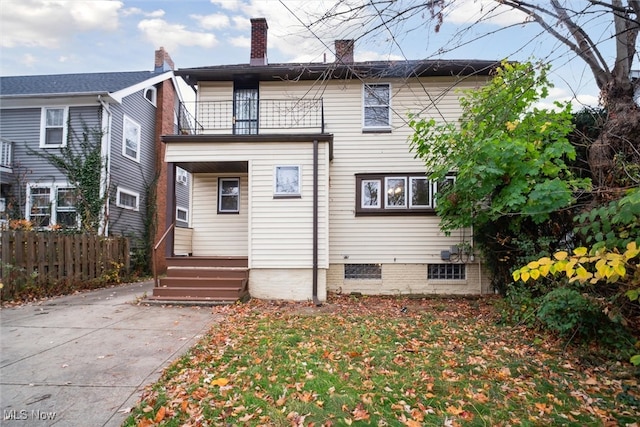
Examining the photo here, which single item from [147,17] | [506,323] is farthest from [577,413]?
[147,17]

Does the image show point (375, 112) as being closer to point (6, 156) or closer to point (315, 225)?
point (315, 225)

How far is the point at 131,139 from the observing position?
600 inches

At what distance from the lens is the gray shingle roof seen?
1359cm

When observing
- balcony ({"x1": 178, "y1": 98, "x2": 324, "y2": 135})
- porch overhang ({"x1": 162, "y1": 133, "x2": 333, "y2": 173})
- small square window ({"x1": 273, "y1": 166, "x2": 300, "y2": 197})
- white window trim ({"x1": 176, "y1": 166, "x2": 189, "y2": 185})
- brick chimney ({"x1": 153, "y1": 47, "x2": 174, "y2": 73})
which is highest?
brick chimney ({"x1": 153, "y1": 47, "x2": 174, "y2": 73})

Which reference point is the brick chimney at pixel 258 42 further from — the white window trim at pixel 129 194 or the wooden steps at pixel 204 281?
the white window trim at pixel 129 194

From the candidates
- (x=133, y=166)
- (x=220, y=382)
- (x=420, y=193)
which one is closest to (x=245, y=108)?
(x=420, y=193)

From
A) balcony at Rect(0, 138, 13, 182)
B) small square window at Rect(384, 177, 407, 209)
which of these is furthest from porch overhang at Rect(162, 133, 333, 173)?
balcony at Rect(0, 138, 13, 182)

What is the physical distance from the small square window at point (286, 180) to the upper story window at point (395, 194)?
230 cm

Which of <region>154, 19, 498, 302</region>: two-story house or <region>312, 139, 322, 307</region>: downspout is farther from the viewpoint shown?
<region>154, 19, 498, 302</region>: two-story house

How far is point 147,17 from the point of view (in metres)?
8.47

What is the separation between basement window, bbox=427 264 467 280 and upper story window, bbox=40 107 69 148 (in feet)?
47.6

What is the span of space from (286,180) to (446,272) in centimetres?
553

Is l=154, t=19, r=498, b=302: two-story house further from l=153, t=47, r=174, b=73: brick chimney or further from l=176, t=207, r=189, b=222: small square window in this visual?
l=153, t=47, r=174, b=73: brick chimney

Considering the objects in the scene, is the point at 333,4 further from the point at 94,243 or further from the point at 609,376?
the point at 94,243
